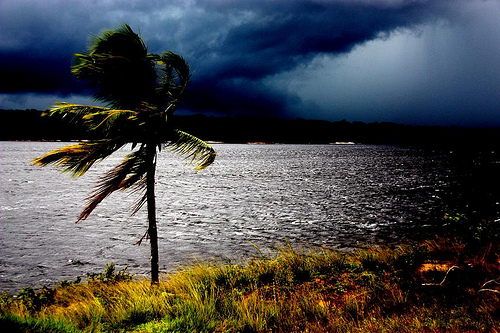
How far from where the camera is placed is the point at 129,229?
2805 centimetres

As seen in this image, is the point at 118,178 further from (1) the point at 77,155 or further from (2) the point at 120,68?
(2) the point at 120,68

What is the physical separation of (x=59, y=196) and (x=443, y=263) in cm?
4841

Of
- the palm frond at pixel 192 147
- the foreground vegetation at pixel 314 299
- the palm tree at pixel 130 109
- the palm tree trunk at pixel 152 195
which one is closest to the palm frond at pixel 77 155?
the palm tree at pixel 130 109

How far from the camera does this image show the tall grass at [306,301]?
21.5 feet

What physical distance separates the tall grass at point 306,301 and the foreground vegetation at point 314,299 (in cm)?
2

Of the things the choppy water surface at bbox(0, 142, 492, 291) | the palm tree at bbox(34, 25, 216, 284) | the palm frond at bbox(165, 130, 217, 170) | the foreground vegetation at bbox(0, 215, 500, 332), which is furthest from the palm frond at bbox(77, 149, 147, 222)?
the choppy water surface at bbox(0, 142, 492, 291)

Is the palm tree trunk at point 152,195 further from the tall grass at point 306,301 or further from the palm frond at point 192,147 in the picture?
the tall grass at point 306,301

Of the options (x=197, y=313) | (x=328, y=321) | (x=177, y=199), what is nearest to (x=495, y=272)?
(x=328, y=321)

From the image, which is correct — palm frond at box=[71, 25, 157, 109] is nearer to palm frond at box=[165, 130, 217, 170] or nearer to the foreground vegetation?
palm frond at box=[165, 130, 217, 170]

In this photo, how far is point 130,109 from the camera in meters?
9.37

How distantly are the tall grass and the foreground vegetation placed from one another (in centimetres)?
2

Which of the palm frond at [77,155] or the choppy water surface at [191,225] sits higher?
the palm frond at [77,155]

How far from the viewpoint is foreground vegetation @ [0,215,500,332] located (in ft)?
21.6

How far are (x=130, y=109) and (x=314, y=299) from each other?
23.3 feet
